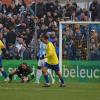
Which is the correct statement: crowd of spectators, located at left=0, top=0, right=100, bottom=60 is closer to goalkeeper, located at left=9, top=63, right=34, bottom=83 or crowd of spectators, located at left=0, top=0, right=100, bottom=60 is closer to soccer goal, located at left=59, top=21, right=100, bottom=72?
soccer goal, located at left=59, top=21, right=100, bottom=72

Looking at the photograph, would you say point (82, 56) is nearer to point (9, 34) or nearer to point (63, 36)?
point (63, 36)

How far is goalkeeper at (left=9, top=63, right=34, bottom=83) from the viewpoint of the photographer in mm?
25291

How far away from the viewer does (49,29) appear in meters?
26.9

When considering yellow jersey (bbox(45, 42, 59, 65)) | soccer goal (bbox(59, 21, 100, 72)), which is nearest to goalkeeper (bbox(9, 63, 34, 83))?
soccer goal (bbox(59, 21, 100, 72))

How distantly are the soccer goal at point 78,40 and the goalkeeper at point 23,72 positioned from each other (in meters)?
1.57

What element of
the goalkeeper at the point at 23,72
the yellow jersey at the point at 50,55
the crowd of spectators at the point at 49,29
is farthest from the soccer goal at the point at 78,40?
the yellow jersey at the point at 50,55

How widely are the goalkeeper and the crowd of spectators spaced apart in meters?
1.15

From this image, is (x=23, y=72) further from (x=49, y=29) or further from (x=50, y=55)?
(x=50, y=55)

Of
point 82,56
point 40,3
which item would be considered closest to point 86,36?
point 82,56

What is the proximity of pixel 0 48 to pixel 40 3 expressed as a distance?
390 centimetres

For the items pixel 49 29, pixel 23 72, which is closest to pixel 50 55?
pixel 23 72

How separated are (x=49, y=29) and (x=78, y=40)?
1546mm

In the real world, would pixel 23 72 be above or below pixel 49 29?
below

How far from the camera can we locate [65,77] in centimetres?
2619
